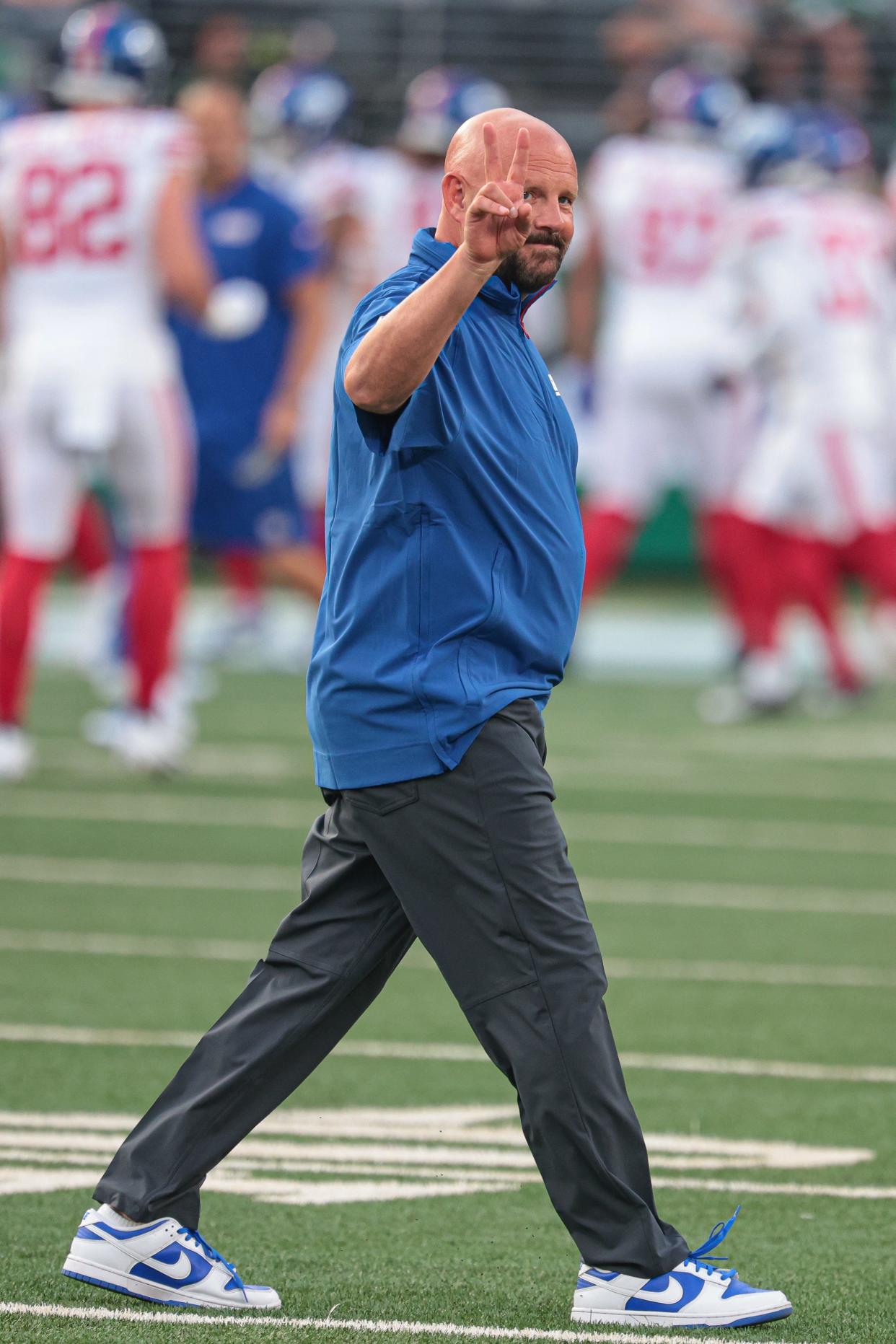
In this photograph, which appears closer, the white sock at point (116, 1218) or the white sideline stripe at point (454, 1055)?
the white sock at point (116, 1218)

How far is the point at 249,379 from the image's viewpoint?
11.3 meters

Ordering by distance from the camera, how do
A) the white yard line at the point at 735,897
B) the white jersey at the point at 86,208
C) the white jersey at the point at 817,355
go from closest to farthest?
the white yard line at the point at 735,897 → the white jersey at the point at 86,208 → the white jersey at the point at 817,355

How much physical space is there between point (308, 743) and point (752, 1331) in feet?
24.4

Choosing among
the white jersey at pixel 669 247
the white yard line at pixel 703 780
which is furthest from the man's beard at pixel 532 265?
the white jersey at pixel 669 247

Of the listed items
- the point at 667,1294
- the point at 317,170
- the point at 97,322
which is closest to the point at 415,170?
the point at 317,170

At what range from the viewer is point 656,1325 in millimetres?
3357

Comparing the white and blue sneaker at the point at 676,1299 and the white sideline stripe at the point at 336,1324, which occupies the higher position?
the white and blue sneaker at the point at 676,1299

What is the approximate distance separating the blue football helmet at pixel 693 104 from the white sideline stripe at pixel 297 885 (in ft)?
19.8

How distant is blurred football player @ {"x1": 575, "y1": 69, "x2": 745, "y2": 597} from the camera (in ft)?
41.2

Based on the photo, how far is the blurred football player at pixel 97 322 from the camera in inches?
349

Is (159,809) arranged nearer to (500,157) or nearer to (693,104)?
(693,104)

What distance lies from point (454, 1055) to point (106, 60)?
16.0ft

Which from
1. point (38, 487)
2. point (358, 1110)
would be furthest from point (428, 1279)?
point (38, 487)

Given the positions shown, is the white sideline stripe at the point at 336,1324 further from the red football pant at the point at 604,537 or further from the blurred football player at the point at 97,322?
the red football pant at the point at 604,537
